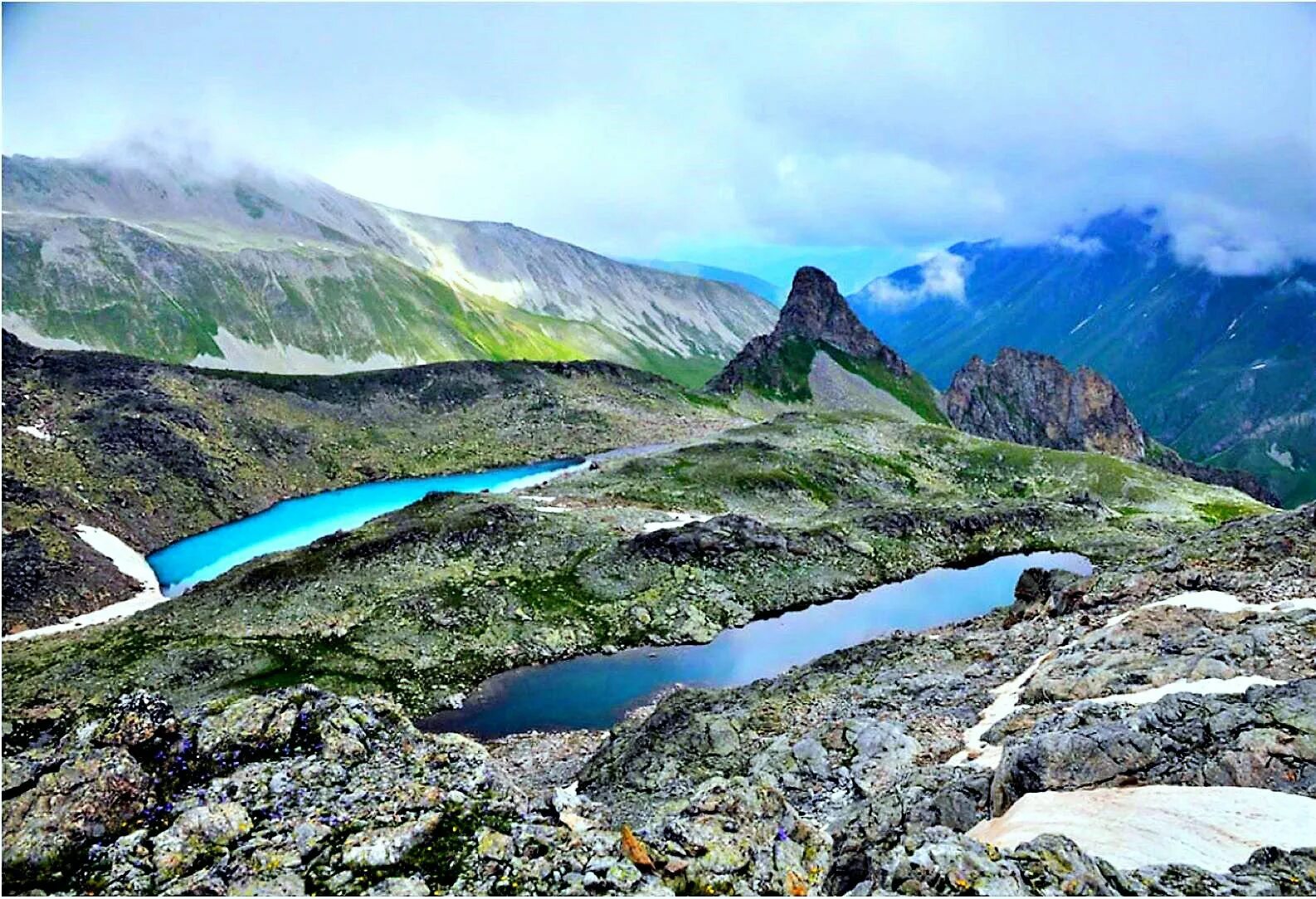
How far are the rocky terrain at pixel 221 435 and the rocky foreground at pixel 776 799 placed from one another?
68373 millimetres

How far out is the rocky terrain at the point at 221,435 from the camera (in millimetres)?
85500

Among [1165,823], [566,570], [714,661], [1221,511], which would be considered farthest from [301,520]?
[1221,511]

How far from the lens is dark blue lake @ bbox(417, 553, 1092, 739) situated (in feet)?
176

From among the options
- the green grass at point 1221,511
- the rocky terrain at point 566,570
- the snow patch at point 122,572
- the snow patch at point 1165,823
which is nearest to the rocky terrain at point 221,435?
the snow patch at point 122,572

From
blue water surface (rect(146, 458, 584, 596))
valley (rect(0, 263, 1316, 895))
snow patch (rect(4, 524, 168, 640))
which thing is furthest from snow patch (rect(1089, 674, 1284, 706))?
blue water surface (rect(146, 458, 584, 596))

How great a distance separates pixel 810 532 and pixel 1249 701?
59451mm

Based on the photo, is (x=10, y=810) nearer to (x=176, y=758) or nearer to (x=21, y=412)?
(x=176, y=758)

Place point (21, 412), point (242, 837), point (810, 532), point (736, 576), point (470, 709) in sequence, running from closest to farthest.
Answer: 1. point (242, 837)
2. point (470, 709)
3. point (736, 576)
4. point (810, 532)
5. point (21, 412)

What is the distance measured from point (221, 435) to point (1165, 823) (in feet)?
421

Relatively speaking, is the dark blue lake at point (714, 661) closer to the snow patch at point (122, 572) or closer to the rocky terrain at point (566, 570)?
the rocky terrain at point (566, 570)

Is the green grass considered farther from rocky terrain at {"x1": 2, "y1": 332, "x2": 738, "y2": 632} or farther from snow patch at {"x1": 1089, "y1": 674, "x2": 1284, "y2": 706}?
snow patch at {"x1": 1089, "y1": 674, "x2": 1284, "y2": 706}

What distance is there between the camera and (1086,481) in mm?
121438

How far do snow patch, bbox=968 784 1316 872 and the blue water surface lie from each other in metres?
79.0

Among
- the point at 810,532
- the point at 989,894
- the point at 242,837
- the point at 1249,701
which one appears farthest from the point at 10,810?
the point at 810,532
